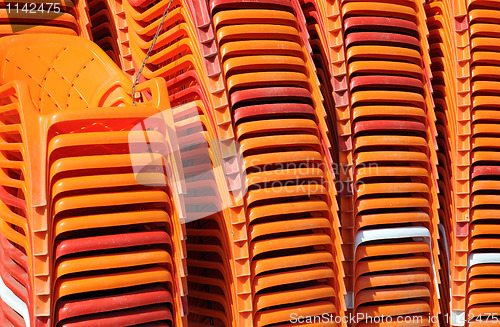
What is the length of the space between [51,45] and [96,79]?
0.32 meters

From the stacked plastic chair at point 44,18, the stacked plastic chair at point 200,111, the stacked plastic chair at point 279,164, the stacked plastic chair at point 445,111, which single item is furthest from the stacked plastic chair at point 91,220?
the stacked plastic chair at point 445,111

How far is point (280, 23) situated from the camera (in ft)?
9.49

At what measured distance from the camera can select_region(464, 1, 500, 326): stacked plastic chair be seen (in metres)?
3.55

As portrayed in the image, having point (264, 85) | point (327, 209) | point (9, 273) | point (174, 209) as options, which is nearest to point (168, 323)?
point (174, 209)

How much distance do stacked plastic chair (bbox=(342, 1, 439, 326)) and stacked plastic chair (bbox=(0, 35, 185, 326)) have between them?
116 centimetres

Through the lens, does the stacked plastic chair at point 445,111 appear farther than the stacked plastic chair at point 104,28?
No

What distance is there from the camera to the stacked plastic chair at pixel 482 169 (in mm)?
3551

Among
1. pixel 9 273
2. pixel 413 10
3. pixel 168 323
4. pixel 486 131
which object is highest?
pixel 413 10

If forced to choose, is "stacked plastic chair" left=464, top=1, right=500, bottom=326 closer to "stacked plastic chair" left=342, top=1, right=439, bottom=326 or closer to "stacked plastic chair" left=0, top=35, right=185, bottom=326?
"stacked plastic chair" left=342, top=1, right=439, bottom=326

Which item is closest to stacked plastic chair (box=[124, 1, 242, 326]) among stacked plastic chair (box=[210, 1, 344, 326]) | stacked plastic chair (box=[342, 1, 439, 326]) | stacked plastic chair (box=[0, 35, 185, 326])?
stacked plastic chair (box=[210, 1, 344, 326])

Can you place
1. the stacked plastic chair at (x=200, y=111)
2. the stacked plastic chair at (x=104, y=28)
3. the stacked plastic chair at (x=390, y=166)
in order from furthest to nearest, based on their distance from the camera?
the stacked plastic chair at (x=104, y=28) → the stacked plastic chair at (x=390, y=166) → the stacked plastic chair at (x=200, y=111)

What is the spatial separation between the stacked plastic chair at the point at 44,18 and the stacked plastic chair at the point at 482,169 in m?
2.37

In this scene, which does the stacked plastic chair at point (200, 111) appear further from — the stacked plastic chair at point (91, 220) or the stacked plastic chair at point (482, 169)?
the stacked plastic chair at point (482, 169)

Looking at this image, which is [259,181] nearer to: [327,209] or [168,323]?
[327,209]
